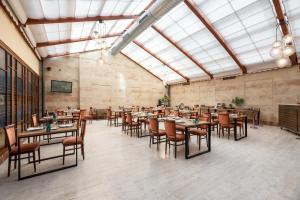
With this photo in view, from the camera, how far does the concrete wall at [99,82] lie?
9.98 metres

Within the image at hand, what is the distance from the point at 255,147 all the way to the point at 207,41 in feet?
19.5

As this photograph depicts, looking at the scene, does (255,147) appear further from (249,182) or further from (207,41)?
(207,41)

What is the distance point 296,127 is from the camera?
18.9 ft

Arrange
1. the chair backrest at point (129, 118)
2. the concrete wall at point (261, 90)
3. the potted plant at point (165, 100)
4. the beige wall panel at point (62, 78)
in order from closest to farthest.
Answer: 1. the chair backrest at point (129, 118)
2. the concrete wall at point (261, 90)
3. the beige wall panel at point (62, 78)
4. the potted plant at point (165, 100)

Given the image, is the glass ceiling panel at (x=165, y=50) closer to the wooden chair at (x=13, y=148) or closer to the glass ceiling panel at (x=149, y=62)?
the glass ceiling panel at (x=149, y=62)

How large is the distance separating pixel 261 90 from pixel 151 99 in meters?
8.34

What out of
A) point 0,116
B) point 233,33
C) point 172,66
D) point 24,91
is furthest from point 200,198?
point 172,66

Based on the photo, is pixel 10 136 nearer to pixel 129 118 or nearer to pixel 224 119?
pixel 129 118

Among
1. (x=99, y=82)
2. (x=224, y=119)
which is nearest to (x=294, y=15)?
(x=224, y=119)

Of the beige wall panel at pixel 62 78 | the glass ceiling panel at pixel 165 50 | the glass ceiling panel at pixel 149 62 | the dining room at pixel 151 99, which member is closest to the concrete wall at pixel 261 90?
the dining room at pixel 151 99

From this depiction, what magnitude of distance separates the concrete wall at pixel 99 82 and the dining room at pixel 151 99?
0.07 metres

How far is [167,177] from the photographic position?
2.67 metres

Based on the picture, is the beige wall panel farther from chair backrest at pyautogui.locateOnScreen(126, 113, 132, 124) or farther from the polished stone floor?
the polished stone floor

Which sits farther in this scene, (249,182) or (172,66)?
(172,66)
